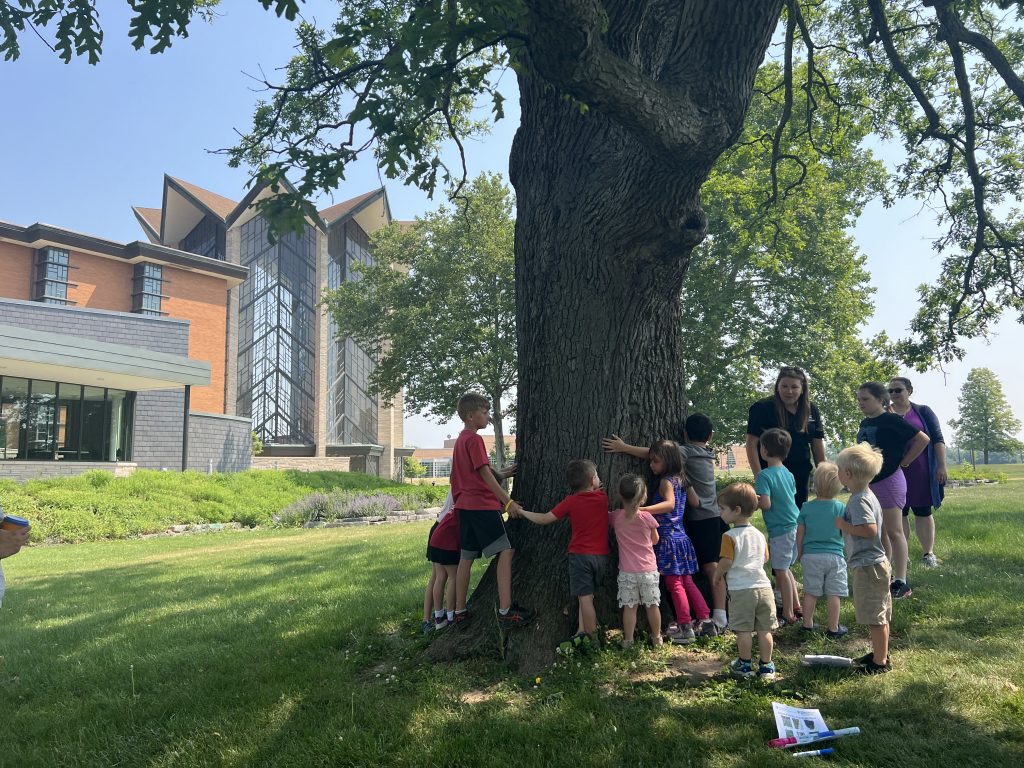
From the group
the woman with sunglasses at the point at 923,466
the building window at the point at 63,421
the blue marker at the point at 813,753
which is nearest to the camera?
the blue marker at the point at 813,753

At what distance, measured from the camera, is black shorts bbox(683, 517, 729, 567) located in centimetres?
487

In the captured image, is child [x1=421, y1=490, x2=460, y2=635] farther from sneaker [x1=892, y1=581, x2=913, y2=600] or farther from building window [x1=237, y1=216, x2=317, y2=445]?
building window [x1=237, y1=216, x2=317, y2=445]

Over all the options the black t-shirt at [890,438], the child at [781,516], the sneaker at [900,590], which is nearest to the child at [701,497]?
the child at [781,516]

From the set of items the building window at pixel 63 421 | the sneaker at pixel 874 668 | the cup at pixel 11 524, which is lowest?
the sneaker at pixel 874 668

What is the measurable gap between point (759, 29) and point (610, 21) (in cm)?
97

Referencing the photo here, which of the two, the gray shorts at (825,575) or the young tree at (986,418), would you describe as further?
the young tree at (986,418)

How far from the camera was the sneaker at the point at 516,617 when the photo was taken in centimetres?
438

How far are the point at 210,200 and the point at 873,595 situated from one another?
52633mm

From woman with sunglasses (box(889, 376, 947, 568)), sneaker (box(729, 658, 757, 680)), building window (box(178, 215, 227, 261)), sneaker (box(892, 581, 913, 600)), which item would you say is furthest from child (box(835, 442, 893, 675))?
building window (box(178, 215, 227, 261))

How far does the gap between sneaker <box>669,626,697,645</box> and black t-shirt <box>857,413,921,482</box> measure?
2354mm

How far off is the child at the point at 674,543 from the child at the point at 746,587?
1.59 feet

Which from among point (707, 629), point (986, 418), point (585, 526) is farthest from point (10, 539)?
point (986, 418)

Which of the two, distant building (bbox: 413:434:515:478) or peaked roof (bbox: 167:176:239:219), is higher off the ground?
peaked roof (bbox: 167:176:239:219)

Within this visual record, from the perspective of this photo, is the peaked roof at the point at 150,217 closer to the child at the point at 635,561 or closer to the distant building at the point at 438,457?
the distant building at the point at 438,457
